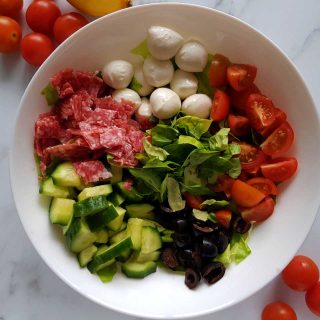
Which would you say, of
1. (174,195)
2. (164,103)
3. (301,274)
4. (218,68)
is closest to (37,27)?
(164,103)

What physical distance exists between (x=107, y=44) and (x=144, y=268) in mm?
718

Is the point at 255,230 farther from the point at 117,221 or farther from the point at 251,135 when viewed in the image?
the point at 117,221

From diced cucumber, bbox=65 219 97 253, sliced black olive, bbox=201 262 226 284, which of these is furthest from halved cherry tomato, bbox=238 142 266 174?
diced cucumber, bbox=65 219 97 253

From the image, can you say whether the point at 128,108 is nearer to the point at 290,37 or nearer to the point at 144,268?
the point at 144,268

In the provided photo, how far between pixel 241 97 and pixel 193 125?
181 millimetres

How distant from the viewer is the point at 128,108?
149cm

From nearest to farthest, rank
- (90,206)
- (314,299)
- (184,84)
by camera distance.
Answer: (90,206) < (184,84) < (314,299)

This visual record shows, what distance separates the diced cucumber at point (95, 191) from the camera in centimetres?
142

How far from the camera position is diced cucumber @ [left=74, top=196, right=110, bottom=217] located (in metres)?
1.38

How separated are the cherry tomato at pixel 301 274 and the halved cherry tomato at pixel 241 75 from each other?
618 millimetres

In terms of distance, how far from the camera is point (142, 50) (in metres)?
1.51

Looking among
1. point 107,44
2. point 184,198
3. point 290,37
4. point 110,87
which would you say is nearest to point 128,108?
point 110,87

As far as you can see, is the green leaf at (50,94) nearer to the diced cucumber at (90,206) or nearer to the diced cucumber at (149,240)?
the diced cucumber at (90,206)

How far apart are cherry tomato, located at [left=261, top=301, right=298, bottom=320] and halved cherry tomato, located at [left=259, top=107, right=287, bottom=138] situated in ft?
1.96
